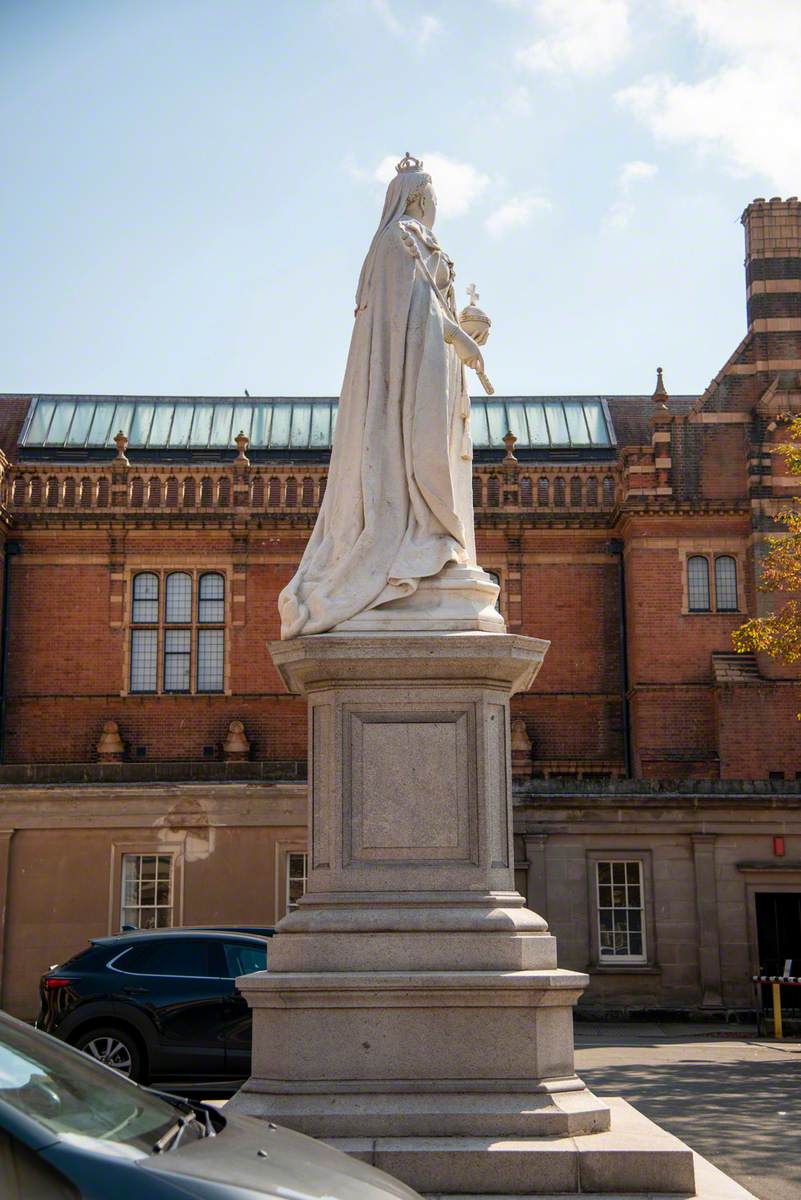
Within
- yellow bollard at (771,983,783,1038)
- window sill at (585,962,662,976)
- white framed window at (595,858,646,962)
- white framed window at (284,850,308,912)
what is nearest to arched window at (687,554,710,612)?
white framed window at (595,858,646,962)

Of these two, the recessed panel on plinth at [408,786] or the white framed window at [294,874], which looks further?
the white framed window at [294,874]

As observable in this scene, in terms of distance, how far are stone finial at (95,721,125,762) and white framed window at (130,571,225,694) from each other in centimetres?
125

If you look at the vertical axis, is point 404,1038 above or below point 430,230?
below

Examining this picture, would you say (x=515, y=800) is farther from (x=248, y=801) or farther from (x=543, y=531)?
(x=543, y=531)

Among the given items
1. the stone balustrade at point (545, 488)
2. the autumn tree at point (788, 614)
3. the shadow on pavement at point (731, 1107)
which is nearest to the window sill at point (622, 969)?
the autumn tree at point (788, 614)

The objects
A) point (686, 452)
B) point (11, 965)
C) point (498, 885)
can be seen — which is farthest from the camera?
point (686, 452)

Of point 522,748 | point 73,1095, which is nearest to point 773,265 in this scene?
point 522,748

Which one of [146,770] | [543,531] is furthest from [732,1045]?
[543,531]

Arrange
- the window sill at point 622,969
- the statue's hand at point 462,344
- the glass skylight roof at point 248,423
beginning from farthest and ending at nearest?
the glass skylight roof at point 248,423 → the window sill at point 622,969 → the statue's hand at point 462,344

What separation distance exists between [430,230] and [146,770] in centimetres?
1887

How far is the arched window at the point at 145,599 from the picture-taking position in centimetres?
3638

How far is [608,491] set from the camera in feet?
121

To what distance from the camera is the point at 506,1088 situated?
6.78m

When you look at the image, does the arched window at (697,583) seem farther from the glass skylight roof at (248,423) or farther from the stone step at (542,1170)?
the stone step at (542,1170)
